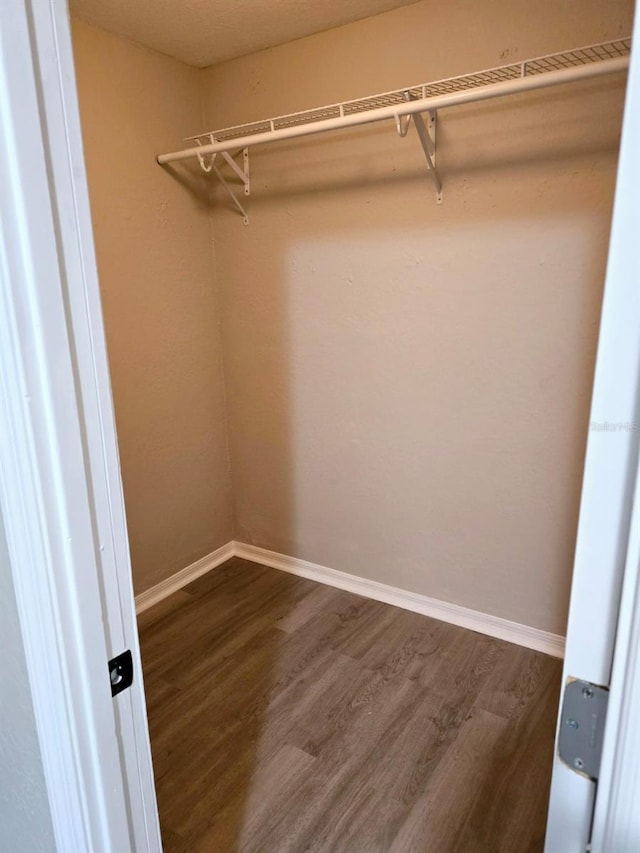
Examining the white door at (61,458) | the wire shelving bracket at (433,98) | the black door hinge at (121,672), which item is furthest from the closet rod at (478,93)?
the black door hinge at (121,672)

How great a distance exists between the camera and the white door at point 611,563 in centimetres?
41

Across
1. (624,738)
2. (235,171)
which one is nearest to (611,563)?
(624,738)

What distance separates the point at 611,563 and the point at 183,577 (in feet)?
8.91

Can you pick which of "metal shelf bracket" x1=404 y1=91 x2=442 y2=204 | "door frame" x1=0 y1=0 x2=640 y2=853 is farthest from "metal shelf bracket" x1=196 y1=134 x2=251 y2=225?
"door frame" x1=0 y1=0 x2=640 y2=853

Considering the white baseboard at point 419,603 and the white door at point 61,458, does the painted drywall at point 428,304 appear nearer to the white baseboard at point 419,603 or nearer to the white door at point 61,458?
the white baseboard at point 419,603

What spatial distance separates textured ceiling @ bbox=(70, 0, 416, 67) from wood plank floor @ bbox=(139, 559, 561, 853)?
2427 millimetres

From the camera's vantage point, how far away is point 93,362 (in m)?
0.73

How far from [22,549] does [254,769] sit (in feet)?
4.68

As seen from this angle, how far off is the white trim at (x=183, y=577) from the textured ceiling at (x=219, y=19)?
237cm

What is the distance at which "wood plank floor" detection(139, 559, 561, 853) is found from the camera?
162 cm

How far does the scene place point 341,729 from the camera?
1955 millimetres

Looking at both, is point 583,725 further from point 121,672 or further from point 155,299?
point 155,299

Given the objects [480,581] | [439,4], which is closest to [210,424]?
[480,581]

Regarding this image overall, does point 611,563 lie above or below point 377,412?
above
